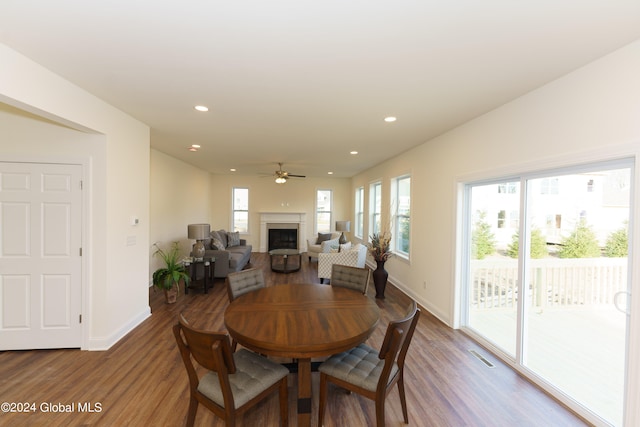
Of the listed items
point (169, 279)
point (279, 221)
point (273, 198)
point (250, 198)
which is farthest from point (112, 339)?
point (273, 198)

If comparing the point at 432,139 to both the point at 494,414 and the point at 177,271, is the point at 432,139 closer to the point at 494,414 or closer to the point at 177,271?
the point at 494,414

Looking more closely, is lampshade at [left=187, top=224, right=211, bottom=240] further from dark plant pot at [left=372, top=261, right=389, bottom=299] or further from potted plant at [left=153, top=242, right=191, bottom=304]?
dark plant pot at [left=372, top=261, right=389, bottom=299]

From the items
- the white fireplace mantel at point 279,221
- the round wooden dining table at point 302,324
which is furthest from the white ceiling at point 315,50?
the white fireplace mantel at point 279,221

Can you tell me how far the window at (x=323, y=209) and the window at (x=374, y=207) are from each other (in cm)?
224

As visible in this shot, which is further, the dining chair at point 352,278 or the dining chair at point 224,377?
the dining chair at point 352,278

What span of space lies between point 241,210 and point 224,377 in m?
7.46

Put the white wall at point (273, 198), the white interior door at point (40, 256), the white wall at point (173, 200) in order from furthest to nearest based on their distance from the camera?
1. the white wall at point (273, 198)
2. the white wall at point (173, 200)
3. the white interior door at point (40, 256)

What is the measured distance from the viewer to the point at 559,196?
2270mm

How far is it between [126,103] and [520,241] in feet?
14.1

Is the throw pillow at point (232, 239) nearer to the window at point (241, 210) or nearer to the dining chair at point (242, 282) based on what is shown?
the window at point (241, 210)

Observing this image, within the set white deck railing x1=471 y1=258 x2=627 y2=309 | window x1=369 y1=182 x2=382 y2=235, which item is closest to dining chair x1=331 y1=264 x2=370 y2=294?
white deck railing x1=471 y1=258 x2=627 y2=309

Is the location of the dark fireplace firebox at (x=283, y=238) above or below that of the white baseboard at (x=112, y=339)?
above

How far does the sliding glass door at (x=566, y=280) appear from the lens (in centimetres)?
188

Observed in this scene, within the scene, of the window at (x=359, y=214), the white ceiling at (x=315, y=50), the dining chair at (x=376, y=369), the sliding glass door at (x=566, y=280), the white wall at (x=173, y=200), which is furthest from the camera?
the window at (x=359, y=214)
